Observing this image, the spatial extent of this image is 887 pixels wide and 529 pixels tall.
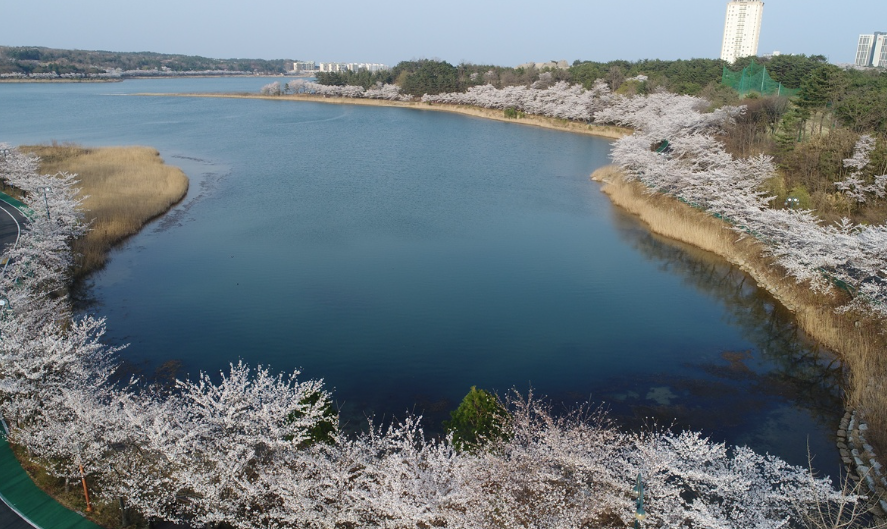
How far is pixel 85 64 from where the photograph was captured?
126250 mm

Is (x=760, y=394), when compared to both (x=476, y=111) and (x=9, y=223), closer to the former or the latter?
(x=9, y=223)

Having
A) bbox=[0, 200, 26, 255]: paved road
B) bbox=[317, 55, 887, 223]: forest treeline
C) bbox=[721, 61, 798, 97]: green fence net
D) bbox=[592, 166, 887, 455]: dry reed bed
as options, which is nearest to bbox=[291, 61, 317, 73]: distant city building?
bbox=[317, 55, 887, 223]: forest treeline

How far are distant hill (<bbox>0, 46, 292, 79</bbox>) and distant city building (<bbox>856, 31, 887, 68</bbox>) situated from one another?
14386cm

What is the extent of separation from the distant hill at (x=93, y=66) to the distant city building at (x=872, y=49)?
472ft

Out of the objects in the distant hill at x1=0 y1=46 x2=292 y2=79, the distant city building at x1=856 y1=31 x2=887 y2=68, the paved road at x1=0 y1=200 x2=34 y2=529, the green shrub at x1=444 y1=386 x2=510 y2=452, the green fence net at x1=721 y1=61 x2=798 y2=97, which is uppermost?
the distant city building at x1=856 y1=31 x2=887 y2=68

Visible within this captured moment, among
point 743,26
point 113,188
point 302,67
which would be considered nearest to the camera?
point 113,188

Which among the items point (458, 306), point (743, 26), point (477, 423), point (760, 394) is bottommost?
point (760, 394)

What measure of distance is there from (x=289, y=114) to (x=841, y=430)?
53572 millimetres

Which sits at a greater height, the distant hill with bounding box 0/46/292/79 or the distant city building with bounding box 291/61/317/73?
the distant city building with bounding box 291/61/317/73

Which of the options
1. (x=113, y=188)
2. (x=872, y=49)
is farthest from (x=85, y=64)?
(x=872, y=49)

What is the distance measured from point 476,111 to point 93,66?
344 feet

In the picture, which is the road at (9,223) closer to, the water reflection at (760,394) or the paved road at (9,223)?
the paved road at (9,223)

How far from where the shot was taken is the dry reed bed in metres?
9.89

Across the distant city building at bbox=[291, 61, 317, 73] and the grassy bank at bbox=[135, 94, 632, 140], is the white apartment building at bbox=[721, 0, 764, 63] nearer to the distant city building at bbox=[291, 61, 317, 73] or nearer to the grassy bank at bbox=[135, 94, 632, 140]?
the grassy bank at bbox=[135, 94, 632, 140]
